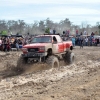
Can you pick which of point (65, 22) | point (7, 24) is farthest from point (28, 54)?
point (65, 22)

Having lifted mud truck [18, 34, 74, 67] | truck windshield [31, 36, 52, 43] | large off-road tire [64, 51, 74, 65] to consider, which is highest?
truck windshield [31, 36, 52, 43]

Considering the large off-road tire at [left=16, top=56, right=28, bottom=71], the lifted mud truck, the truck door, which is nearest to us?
the lifted mud truck

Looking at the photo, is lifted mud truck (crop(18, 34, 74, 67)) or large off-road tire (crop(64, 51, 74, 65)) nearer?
lifted mud truck (crop(18, 34, 74, 67))

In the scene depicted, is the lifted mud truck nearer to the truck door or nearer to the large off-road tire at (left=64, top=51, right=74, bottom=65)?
the truck door

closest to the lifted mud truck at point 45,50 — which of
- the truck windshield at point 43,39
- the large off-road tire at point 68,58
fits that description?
the truck windshield at point 43,39

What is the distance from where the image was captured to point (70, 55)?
54.5 feet

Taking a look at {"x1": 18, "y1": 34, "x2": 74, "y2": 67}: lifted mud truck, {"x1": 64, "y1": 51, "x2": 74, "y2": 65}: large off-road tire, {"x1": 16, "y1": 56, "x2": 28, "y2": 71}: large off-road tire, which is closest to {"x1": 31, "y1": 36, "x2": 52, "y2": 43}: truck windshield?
{"x1": 18, "y1": 34, "x2": 74, "y2": 67}: lifted mud truck

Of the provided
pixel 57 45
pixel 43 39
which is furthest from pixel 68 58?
pixel 43 39

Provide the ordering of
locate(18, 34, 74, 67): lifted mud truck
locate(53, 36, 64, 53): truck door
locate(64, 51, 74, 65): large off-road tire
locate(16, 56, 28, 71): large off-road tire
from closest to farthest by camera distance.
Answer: locate(18, 34, 74, 67): lifted mud truck, locate(16, 56, 28, 71): large off-road tire, locate(53, 36, 64, 53): truck door, locate(64, 51, 74, 65): large off-road tire

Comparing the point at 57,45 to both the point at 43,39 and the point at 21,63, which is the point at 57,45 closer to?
the point at 43,39

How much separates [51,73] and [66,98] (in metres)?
4.89

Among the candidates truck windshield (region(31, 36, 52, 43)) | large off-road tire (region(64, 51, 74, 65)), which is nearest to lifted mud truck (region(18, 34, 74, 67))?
truck windshield (region(31, 36, 52, 43))

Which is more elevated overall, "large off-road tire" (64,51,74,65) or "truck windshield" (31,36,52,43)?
"truck windshield" (31,36,52,43)

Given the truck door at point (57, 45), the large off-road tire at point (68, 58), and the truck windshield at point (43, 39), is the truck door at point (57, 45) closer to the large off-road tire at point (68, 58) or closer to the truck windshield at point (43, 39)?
the truck windshield at point (43, 39)
